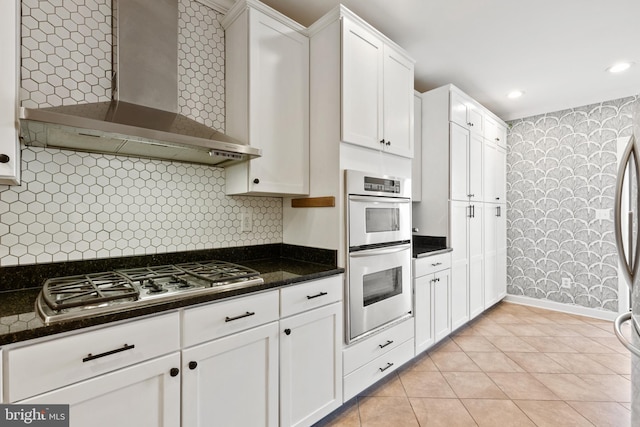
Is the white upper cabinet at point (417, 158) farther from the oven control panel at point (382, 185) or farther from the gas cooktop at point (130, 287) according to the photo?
the gas cooktop at point (130, 287)

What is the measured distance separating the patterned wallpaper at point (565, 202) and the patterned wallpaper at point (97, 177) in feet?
13.2

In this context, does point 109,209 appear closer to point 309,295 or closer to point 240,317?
point 240,317

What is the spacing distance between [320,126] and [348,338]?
4.51 feet

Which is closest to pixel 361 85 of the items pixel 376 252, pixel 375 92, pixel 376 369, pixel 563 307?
pixel 375 92

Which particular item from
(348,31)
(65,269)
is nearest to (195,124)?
(65,269)

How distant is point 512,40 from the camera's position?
2.47 m

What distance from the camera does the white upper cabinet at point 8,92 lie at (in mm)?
1055

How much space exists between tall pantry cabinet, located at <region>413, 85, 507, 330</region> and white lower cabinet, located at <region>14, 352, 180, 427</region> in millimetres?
2580

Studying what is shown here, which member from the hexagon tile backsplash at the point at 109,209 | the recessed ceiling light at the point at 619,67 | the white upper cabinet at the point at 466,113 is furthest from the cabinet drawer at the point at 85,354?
the recessed ceiling light at the point at 619,67

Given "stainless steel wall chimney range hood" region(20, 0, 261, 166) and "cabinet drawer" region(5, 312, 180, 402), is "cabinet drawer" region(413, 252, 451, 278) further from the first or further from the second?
"cabinet drawer" region(5, 312, 180, 402)

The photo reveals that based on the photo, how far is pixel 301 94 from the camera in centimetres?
206

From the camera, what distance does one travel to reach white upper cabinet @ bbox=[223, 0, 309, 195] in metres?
1.81

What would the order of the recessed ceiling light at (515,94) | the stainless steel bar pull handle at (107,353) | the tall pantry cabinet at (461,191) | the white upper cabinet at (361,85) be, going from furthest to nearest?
1. the recessed ceiling light at (515,94)
2. the tall pantry cabinet at (461,191)
3. the white upper cabinet at (361,85)
4. the stainless steel bar pull handle at (107,353)

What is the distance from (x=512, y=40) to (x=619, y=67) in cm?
137
